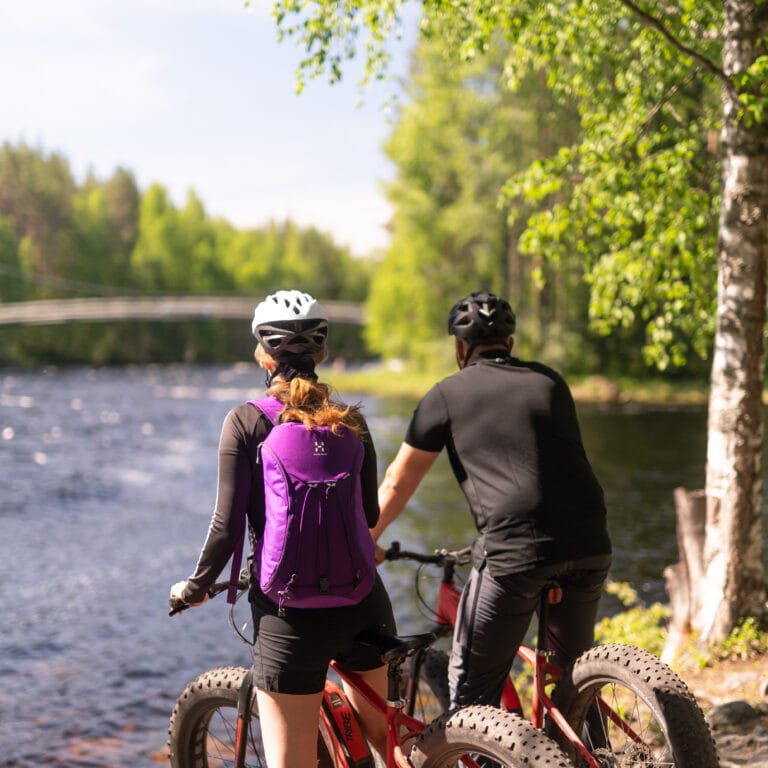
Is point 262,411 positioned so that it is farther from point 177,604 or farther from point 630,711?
point 630,711

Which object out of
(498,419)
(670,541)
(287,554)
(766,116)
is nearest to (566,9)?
(766,116)

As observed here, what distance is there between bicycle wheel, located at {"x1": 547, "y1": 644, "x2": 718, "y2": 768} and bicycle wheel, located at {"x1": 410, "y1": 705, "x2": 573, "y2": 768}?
0.43 metres

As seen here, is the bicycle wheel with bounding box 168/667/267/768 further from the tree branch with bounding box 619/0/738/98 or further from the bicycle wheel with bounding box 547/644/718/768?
the tree branch with bounding box 619/0/738/98

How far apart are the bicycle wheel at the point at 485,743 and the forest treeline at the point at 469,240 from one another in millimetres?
4996

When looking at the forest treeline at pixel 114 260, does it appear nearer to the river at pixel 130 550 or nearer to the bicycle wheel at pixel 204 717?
the river at pixel 130 550

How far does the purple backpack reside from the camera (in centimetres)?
303

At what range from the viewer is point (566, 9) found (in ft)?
26.9

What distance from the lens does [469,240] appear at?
40688 mm

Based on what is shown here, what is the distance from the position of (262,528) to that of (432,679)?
123 centimetres

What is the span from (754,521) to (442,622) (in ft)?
11.3

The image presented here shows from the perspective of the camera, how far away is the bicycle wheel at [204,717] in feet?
12.3

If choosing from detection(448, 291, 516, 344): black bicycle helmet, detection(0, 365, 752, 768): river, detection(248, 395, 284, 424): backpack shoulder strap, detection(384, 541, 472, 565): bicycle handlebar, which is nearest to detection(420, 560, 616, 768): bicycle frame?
detection(384, 541, 472, 565): bicycle handlebar

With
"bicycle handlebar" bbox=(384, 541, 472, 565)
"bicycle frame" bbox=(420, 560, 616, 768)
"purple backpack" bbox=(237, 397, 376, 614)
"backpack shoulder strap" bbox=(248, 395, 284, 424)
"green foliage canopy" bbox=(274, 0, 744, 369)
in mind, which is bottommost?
→ "bicycle frame" bbox=(420, 560, 616, 768)

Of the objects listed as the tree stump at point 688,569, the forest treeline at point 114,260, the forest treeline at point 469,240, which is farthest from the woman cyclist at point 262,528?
the forest treeline at point 114,260
